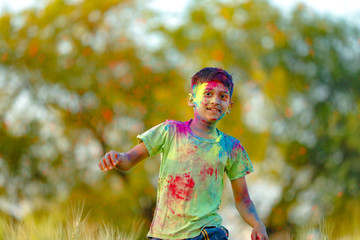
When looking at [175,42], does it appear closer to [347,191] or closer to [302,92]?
[302,92]

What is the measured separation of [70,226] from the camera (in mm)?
2568

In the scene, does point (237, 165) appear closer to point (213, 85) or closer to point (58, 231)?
point (213, 85)

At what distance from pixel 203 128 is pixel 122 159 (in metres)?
0.46

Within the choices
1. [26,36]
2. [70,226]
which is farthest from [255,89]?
[70,226]

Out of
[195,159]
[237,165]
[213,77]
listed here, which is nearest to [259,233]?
[237,165]

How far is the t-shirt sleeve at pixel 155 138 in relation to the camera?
86.0 inches

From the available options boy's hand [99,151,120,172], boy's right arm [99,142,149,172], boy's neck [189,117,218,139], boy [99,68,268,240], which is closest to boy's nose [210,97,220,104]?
boy [99,68,268,240]

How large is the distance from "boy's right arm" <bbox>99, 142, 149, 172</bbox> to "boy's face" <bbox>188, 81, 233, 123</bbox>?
331 mm

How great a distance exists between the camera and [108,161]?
6.44 ft

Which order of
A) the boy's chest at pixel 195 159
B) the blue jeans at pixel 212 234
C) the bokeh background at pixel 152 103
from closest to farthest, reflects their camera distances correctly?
1. the blue jeans at pixel 212 234
2. the boy's chest at pixel 195 159
3. the bokeh background at pixel 152 103

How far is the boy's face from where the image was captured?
7.32ft

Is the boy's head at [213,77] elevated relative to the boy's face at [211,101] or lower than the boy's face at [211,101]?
elevated

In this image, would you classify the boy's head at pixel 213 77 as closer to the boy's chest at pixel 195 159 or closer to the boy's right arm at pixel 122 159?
the boy's chest at pixel 195 159

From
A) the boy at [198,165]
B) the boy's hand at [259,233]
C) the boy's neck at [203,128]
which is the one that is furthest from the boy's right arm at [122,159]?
the boy's hand at [259,233]
